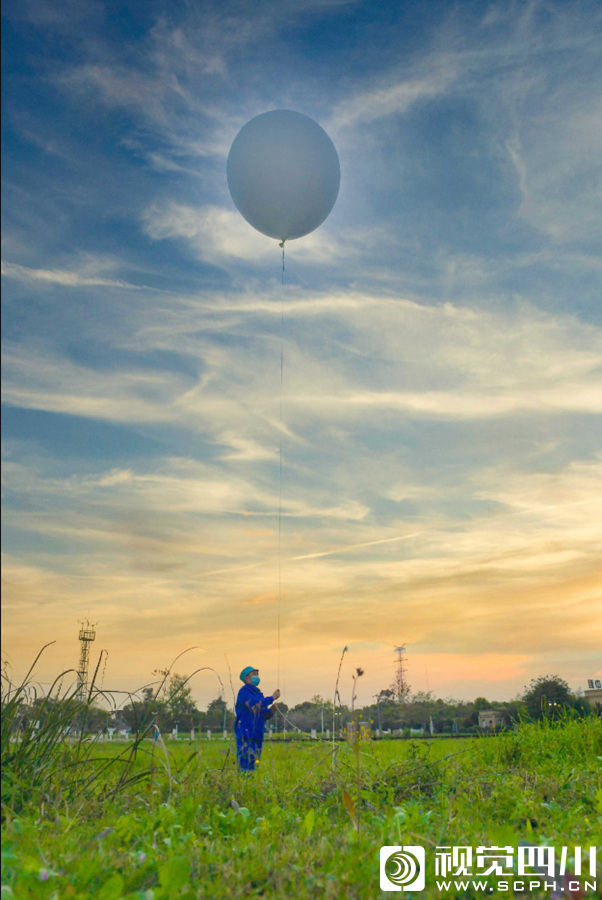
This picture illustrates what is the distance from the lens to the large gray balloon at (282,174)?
795cm

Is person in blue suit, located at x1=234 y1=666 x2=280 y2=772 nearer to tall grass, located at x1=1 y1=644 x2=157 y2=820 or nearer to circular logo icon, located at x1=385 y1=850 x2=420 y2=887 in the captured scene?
tall grass, located at x1=1 y1=644 x2=157 y2=820

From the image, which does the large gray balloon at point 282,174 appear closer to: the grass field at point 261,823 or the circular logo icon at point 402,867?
the grass field at point 261,823

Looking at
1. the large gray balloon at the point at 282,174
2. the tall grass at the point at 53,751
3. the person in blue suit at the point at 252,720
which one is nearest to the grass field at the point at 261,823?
the tall grass at the point at 53,751

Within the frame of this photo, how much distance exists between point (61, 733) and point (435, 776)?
3489 millimetres

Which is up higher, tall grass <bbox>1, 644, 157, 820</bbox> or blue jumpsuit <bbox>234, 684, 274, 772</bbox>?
tall grass <bbox>1, 644, 157, 820</bbox>

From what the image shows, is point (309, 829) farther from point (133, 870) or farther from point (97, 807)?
point (97, 807)

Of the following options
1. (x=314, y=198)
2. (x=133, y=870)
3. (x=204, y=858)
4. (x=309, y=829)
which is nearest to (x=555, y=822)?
(x=309, y=829)

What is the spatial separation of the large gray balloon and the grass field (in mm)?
6245

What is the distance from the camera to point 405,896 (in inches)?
112

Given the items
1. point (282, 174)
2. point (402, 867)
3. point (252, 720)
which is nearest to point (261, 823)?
point (402, 867)

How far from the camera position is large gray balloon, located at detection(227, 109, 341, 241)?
313 inches

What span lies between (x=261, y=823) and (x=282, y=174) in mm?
6930

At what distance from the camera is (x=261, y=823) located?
4.12 meters

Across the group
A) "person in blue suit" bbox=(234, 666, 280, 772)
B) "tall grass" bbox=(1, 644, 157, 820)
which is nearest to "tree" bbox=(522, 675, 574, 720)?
"person in blue suit" bbox=(234, 666, 280, 772)
